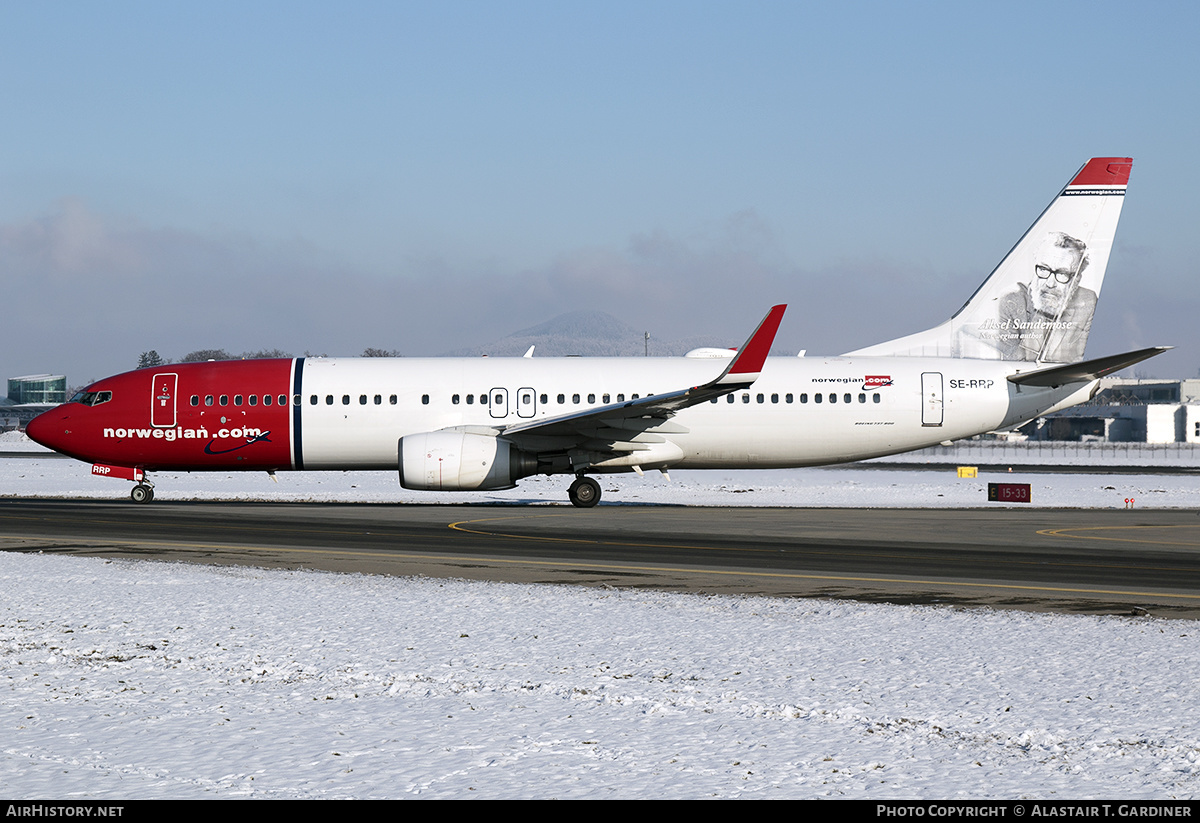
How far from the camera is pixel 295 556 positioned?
728 inches

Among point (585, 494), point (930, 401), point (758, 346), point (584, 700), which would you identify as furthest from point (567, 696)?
point (930, 401)

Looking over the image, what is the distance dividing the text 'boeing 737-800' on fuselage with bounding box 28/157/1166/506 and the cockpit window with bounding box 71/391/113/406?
0.06 metres

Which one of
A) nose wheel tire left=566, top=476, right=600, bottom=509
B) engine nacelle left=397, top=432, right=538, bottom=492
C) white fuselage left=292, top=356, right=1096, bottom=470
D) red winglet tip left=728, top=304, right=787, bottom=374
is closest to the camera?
red winglet tip left=728, top=304, right=787, bottom=374

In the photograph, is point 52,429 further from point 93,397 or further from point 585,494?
point 585,494

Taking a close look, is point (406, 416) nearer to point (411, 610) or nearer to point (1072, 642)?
point (411, 610)

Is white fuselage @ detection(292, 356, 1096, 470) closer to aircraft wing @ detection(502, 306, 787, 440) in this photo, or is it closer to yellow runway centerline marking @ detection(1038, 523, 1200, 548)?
aircraft wing @ detection(502, 306, 787, 440)

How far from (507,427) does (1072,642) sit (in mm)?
21093

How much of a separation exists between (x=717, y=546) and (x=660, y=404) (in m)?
8.92

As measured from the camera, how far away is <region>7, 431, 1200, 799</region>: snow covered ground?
6.44 metres

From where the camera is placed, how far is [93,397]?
31922 mm

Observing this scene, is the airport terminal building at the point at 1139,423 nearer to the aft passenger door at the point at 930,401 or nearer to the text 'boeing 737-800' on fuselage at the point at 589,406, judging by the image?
the text 'boeing 737-800' on fuselage at the point at 589,406

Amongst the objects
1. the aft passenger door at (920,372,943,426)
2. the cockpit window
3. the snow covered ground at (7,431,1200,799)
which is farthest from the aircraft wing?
the snow covered ground at (7,431,1200,799)

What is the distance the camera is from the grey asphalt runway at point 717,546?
48.9 feet

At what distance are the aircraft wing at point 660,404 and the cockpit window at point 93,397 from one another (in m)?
11.9
